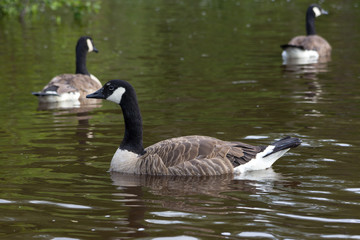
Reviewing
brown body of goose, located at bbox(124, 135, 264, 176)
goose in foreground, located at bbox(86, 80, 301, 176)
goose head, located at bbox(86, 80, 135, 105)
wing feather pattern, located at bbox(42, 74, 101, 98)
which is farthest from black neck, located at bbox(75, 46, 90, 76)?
brown body of goose, located at bbox(124, 135, 264, 176)

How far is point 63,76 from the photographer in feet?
68.7

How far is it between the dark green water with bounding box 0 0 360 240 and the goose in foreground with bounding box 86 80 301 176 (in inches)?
8.2

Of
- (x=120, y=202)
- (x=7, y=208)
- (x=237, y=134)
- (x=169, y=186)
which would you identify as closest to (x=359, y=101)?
(x=237, y=134)

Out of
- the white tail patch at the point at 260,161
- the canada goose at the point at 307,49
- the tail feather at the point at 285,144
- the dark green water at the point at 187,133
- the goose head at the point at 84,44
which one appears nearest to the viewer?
the dark green water at the point at 187,133

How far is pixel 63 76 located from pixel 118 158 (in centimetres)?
954

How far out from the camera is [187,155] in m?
11.5

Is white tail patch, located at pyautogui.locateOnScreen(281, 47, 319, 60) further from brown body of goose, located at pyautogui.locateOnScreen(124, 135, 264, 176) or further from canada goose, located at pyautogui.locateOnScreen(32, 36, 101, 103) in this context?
brown body of goose, located at pyautogui.locateOnScreen(124, 135, 264, 176)

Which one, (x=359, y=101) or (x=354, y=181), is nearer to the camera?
(x=354, y=181)

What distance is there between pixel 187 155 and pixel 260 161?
1251 mm

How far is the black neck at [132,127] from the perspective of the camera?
1200 centimetres

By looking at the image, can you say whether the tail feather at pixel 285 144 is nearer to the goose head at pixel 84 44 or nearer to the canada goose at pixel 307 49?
the goose head at pixel 84 44

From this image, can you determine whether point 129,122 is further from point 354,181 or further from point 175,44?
point 175,44

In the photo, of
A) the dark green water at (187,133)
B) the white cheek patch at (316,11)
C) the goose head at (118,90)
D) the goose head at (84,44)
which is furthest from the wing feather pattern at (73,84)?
the white cheek patch at (316,11)

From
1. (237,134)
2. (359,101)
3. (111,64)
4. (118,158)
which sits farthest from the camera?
(111,64)
